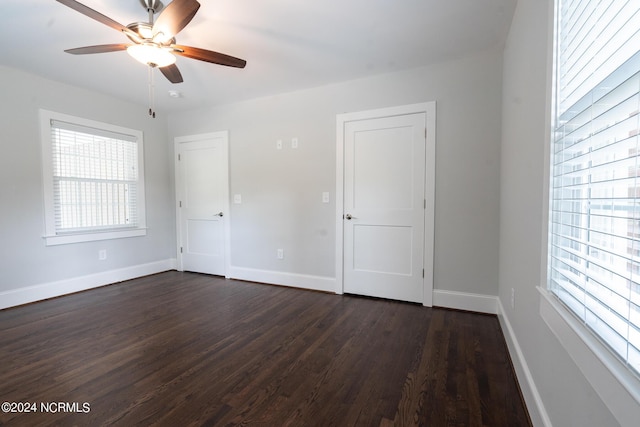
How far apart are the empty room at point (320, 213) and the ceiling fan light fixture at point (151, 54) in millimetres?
19

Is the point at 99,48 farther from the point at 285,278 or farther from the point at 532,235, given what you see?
the point at 532,235

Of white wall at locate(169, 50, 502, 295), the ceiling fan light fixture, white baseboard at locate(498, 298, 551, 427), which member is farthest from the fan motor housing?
white baseboard at locate(498, 298, 551, 427)

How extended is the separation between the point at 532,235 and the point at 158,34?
2.47 meters

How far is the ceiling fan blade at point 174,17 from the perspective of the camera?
1539 millimetres

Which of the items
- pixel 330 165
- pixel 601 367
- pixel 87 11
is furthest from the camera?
pixel 330 165

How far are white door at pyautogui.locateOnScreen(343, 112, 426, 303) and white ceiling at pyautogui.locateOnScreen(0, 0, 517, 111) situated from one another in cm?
63

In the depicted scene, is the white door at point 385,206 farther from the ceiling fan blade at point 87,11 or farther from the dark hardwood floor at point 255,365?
the ceiling fan blade at point 87,11

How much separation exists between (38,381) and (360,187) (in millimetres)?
2886

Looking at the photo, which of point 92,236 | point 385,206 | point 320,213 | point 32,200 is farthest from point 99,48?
point 385,206

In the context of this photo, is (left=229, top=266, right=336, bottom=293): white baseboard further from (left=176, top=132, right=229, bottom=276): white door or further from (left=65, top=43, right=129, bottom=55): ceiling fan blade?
(left=65, top=43, right=129, bottom=55): ceiling fan blade

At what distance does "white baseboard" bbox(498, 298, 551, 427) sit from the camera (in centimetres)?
123

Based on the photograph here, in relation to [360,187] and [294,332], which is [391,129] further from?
[294,332]

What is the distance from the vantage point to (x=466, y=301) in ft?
8.87

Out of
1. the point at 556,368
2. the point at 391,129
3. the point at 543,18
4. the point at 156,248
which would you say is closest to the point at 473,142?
the point at 391,129
